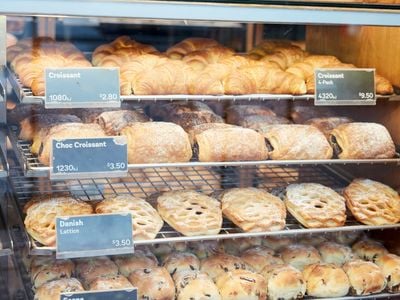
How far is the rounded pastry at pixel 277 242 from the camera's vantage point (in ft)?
9.55

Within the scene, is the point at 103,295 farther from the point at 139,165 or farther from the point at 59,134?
the point at 59,134

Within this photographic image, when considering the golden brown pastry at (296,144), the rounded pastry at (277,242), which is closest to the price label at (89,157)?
the golden brown pastry at (296,144)

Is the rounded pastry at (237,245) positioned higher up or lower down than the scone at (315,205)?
lower down

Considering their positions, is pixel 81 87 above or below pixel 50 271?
above

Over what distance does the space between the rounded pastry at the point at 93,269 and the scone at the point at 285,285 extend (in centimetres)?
60

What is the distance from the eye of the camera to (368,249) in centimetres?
290

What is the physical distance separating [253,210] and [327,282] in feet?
1.32

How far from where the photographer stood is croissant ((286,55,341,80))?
2754mm

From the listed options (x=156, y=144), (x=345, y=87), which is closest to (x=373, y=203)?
(x=345, y=87)

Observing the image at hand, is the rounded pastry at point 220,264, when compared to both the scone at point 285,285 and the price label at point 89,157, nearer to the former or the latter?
the scone at point 285,285

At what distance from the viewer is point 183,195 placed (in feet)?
8.82

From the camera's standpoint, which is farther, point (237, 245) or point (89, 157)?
point (237, 245)

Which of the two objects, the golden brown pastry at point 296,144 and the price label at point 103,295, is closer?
the price label at point 103,295

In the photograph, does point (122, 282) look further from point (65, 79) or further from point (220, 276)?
point (65, 79)
